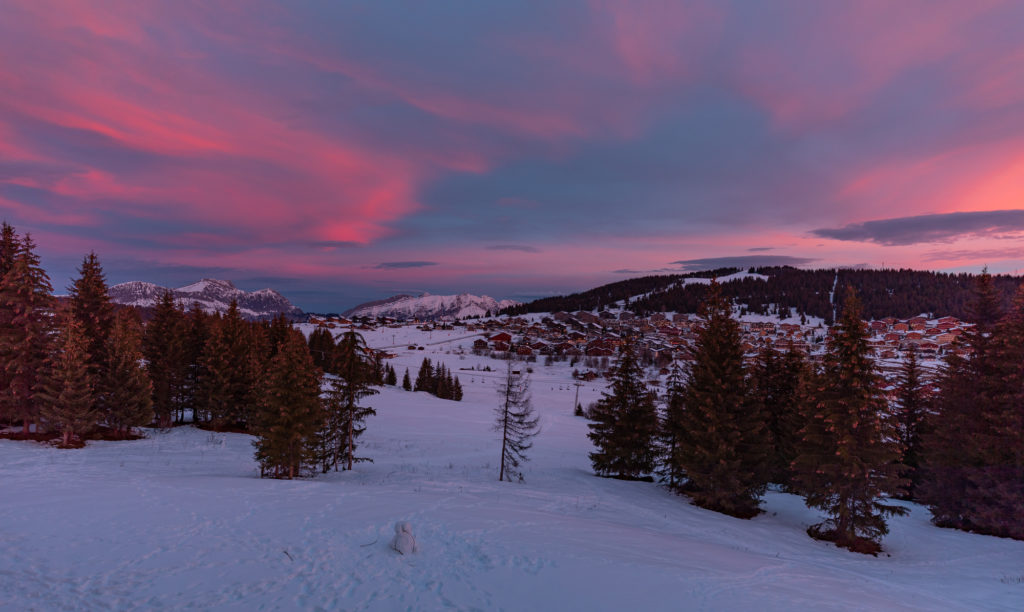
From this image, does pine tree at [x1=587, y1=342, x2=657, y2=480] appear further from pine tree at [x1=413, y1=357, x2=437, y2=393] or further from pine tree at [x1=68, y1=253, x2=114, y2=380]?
pine tree at [x1=413, y1=357, x2=437, y2=393]

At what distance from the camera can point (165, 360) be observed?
37281mm

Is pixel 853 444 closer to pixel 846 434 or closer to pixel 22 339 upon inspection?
pixel 846 434

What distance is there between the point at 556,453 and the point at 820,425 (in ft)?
75.7

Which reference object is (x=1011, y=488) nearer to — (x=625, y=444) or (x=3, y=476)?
(x=625, y=444)

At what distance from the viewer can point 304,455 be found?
75.2ft

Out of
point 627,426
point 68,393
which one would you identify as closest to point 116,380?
point 68,393

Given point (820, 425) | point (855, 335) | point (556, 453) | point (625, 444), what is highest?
point (855, 335)

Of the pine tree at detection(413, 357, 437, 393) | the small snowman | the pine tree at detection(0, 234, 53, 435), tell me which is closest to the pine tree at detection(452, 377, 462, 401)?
the pine tree at detection(413, 357, 437, 393)

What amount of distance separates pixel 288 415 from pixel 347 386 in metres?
4.36

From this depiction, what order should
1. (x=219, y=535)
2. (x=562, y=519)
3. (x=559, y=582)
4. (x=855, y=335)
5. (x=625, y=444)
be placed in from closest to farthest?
(x=559, y=582) < (x=219, y=535) < (x=562, y=519) < (x=855, y=335) < (x=625, y=444)

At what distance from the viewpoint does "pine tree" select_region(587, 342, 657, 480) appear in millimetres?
28703

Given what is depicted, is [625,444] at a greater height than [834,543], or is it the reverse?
[625,444]

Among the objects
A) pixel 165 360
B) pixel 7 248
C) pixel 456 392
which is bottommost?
pixel 456 392

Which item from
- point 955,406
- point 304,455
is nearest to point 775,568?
point 955,406
